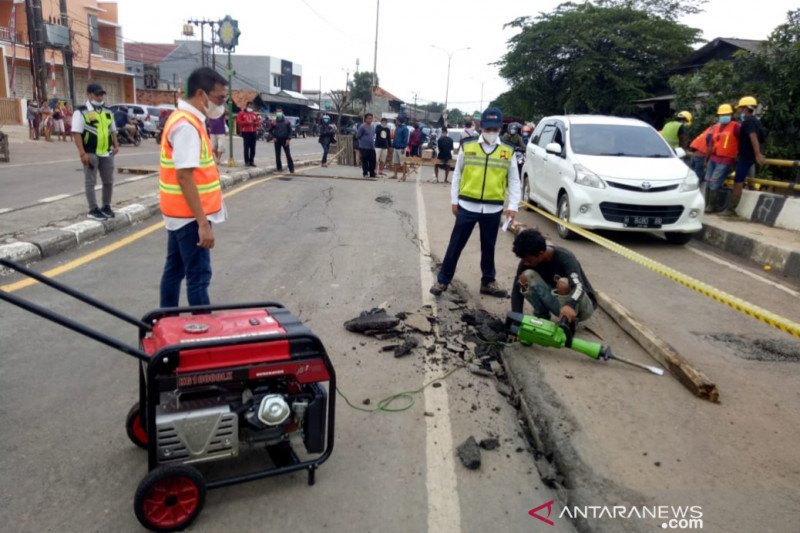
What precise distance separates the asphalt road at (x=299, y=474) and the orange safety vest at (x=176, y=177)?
120 cm

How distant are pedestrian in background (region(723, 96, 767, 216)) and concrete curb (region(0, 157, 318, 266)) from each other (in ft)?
31.7

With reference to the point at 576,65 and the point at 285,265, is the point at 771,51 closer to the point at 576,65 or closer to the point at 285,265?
the point at 285,265

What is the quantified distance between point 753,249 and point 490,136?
504cm

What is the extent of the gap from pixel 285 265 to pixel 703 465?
15.8ft

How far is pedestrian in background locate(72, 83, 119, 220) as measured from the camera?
299 inches

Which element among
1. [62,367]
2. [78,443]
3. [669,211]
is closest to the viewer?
[78,443]

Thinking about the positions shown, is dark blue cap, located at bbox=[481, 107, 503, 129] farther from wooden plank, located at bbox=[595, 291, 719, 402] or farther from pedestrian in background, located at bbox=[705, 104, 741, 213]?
pedestrian in background, located at bbox=[705, 104, 741, 213]

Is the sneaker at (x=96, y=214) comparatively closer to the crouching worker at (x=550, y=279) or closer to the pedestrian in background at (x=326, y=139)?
the crouching worker at (x=550, y=279)

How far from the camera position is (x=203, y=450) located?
260cm

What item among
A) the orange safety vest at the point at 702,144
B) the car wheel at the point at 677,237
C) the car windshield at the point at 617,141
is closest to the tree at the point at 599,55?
the orange safety vest at the point at 702,144

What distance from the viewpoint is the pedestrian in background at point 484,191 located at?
18.7 ft

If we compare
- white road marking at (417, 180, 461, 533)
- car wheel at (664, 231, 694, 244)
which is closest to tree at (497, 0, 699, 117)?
car wheel at (664, 231, 694, 244)

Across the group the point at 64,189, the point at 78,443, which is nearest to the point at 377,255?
the point at 78,443

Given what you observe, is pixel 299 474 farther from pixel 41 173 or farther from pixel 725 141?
pixel 41 173
